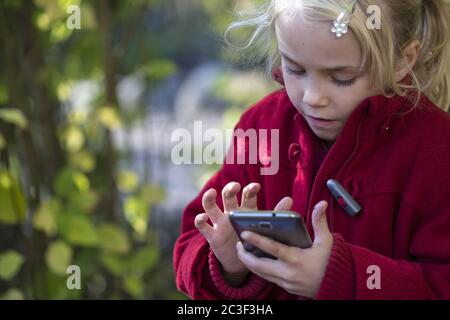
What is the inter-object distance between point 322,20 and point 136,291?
133 centimetres

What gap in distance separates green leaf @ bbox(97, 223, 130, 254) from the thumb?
1188mm

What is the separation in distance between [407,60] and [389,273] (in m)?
0.36

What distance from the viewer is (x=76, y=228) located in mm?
2324

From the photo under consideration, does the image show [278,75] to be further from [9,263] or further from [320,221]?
[9,263]

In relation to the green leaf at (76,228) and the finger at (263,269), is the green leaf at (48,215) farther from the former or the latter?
the finger at (263,269)

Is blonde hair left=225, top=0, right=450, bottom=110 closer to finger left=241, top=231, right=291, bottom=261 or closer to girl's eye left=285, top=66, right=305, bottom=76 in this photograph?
girl's eye left=285, top=66, right=305, bottom=76

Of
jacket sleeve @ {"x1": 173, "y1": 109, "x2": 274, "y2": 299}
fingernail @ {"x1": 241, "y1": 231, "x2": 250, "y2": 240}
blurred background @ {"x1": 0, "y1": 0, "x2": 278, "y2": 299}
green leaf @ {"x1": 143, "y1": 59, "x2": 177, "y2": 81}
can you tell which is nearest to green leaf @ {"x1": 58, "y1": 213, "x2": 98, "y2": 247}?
blurred background @ {"x1": 0, "y1": 0, "x2": 278, "y2": 299}

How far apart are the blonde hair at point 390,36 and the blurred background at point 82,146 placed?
32.8 inches

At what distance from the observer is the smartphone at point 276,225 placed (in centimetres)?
129

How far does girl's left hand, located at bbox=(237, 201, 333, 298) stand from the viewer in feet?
4.37

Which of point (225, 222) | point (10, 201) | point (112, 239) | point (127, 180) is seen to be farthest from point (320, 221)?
point (127, 180)

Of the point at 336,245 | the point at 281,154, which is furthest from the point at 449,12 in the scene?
the point at 336,245
